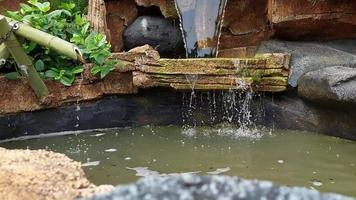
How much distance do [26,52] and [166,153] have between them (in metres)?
1.92

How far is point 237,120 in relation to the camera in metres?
5.48

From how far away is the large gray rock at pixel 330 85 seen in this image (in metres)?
4.59

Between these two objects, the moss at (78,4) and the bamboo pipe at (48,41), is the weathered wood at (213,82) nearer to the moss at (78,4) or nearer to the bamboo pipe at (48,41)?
the bamboo pipe at (48,41)

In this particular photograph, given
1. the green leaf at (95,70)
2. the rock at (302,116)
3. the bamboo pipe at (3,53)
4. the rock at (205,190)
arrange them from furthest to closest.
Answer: the green leaf at (95,70)
the bamboo pipe at (3,53)
the rock at (302,116)
the rock at (205,190)

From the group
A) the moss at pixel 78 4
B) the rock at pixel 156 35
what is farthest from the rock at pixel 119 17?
the moss at pixel 78 4

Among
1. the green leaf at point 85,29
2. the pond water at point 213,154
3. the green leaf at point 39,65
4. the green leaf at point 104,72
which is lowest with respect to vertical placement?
the pond water at point 213,154

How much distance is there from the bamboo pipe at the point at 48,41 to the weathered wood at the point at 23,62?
4.8 inches

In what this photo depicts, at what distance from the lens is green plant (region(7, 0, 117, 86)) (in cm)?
536

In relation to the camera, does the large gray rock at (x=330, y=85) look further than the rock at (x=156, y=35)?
No

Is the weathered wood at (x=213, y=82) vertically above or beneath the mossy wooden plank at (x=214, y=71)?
beneath

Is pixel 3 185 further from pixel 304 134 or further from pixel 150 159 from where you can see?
pixel 304 134

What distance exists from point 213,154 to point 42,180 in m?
2.21

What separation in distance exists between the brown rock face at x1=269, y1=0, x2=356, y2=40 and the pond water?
1275mm

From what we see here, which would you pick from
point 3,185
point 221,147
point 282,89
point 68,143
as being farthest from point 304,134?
point 3,185
